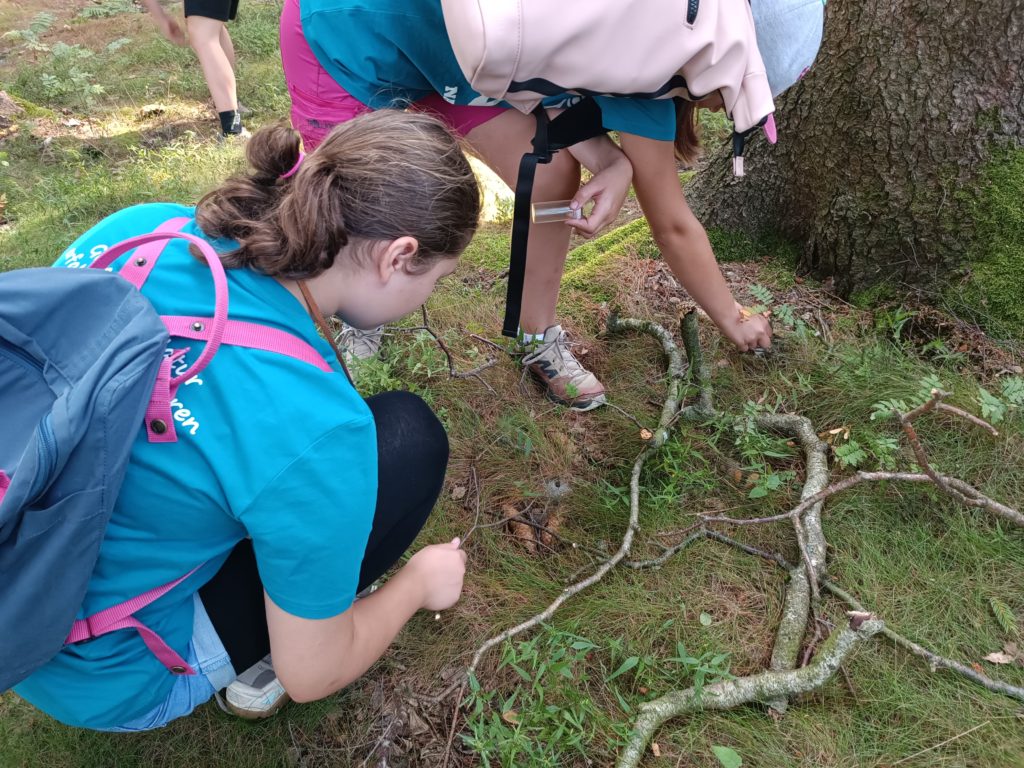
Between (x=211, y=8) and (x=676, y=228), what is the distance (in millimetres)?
4053

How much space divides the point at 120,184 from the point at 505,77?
148 inches

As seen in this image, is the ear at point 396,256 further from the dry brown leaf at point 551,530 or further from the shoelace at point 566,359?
the shoelace at point 566,359

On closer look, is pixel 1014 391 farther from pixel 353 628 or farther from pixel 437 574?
pixel 353 628

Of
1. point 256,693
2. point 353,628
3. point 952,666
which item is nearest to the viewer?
point 353,628

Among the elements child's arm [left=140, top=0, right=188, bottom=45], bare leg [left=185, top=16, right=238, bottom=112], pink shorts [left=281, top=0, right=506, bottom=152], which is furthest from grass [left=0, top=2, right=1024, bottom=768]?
child's arm [left=140, top=0, right=188, bottom=45]

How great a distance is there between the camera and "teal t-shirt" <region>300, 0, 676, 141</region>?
200 cm

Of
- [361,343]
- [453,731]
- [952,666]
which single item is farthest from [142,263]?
[952,666]

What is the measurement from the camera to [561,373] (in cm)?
280

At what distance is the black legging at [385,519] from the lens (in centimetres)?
166

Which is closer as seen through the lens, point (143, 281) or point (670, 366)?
point (143, 281)

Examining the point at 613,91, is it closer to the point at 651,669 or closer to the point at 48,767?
the point at 651,669

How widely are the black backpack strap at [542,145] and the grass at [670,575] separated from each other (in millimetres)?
717

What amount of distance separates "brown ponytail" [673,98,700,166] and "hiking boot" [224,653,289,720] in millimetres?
1976

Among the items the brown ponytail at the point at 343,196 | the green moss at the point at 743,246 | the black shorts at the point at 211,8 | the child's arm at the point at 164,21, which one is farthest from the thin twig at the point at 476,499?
the child's arm at the point at 164,21
